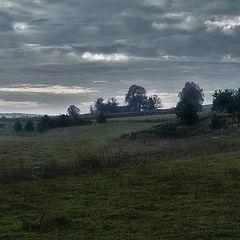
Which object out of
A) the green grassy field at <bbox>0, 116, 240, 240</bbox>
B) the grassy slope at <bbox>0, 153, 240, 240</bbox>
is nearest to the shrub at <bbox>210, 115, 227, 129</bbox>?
the green grassy field at <bbox>0, 116, 240, 240</bbox>

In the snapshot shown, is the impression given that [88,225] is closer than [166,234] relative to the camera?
No

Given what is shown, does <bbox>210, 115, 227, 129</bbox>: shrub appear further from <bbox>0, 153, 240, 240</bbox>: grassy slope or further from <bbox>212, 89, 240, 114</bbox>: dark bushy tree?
<bbox>0, 153, 240, 240</bbox>: grassy slope

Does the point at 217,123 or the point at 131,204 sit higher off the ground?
the point at 217,123

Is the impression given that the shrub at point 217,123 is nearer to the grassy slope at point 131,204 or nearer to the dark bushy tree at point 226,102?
the dark bushy tree at point 226,102

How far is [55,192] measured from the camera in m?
29.0

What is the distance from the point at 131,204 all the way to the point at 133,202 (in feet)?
1.73

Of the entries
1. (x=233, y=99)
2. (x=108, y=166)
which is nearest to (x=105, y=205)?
(x=108, y=166)

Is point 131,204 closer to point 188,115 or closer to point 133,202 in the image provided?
point 133,202

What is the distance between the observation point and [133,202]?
82.8ft

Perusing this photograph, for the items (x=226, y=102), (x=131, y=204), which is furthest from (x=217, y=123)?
(x=131, y=204)

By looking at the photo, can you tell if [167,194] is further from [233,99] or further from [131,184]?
[233,99]

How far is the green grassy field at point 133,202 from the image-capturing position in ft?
63.8

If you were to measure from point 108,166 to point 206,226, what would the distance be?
64.3 feet

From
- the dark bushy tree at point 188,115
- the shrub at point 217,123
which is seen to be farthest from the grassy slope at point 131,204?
the dark bushy tree at point 188,115
